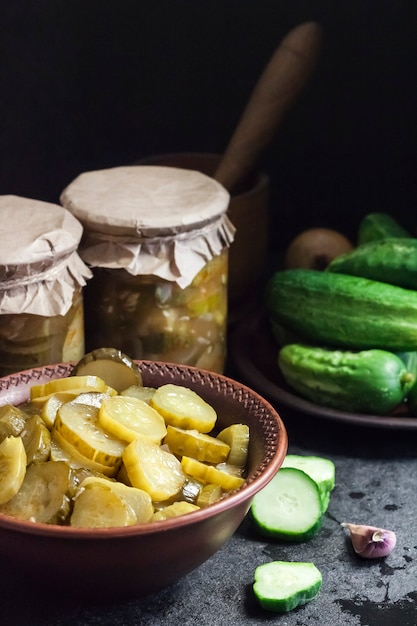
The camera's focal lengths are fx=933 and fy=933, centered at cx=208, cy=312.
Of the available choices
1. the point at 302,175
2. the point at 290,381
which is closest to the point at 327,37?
the point at 302,175

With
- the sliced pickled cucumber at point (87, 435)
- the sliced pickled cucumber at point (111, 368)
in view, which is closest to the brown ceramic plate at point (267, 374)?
the sliced pickled cucumber at point (111, 368)

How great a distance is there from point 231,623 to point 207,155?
0.90 meters

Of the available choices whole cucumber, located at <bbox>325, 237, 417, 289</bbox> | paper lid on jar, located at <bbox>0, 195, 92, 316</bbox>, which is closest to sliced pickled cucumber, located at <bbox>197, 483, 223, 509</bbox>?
paper lid on jar, located at <bbox>0, 195, 92, 316</bbox>

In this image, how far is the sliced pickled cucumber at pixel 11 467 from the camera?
0.89 meters

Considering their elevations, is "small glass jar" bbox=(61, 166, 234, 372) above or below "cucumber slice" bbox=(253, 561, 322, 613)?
above

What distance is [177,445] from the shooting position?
1.00m

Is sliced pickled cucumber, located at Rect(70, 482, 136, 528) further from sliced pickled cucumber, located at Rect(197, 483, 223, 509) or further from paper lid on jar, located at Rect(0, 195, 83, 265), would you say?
paper lid on jar, located at Rect(0, 195, 83, 265)

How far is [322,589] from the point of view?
0.99m

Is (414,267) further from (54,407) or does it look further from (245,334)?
(54,407)

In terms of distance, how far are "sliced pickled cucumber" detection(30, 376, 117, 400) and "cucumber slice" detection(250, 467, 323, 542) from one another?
220 millimetres

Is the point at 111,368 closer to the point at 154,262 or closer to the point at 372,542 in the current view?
the point at 154,262

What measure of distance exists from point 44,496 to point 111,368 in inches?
8.9

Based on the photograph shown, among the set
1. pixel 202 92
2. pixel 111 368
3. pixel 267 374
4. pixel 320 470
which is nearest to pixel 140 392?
pixel 111 368

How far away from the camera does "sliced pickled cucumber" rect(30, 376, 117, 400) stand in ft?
3.42
